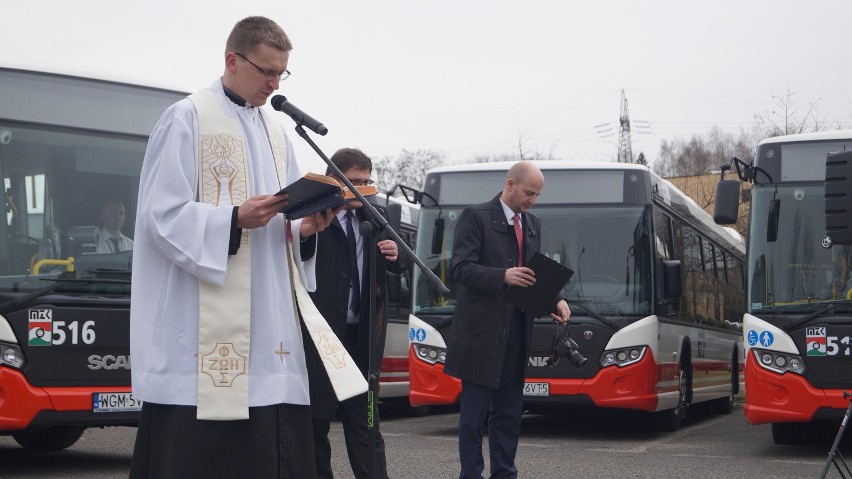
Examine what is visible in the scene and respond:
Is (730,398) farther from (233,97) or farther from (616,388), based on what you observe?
(233,97)

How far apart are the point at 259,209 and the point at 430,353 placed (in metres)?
9.58

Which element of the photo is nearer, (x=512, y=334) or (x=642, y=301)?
(x=512, y=334)

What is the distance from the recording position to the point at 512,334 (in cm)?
780

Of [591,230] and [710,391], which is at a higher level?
[591,230]

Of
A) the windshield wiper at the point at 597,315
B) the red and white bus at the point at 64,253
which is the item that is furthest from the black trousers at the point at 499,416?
the windshield wiper at the point at 597,315

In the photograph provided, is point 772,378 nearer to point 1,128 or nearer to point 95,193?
point 95,193

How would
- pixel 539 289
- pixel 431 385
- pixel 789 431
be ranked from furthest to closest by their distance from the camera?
pixel 431 385
pixel 789 431
pixel 539 289

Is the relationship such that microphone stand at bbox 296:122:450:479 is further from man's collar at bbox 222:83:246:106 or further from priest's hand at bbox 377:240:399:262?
priest's hand at bbox 377:240:399:262

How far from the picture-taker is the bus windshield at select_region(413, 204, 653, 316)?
13242 millimetres

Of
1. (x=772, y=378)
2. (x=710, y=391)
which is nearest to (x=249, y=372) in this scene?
(x=772, y=378)

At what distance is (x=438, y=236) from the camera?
1388 cm

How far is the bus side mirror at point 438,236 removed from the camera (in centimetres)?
1381

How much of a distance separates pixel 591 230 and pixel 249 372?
9.61 metres

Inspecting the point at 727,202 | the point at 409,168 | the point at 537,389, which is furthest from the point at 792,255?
the point at 409,168
